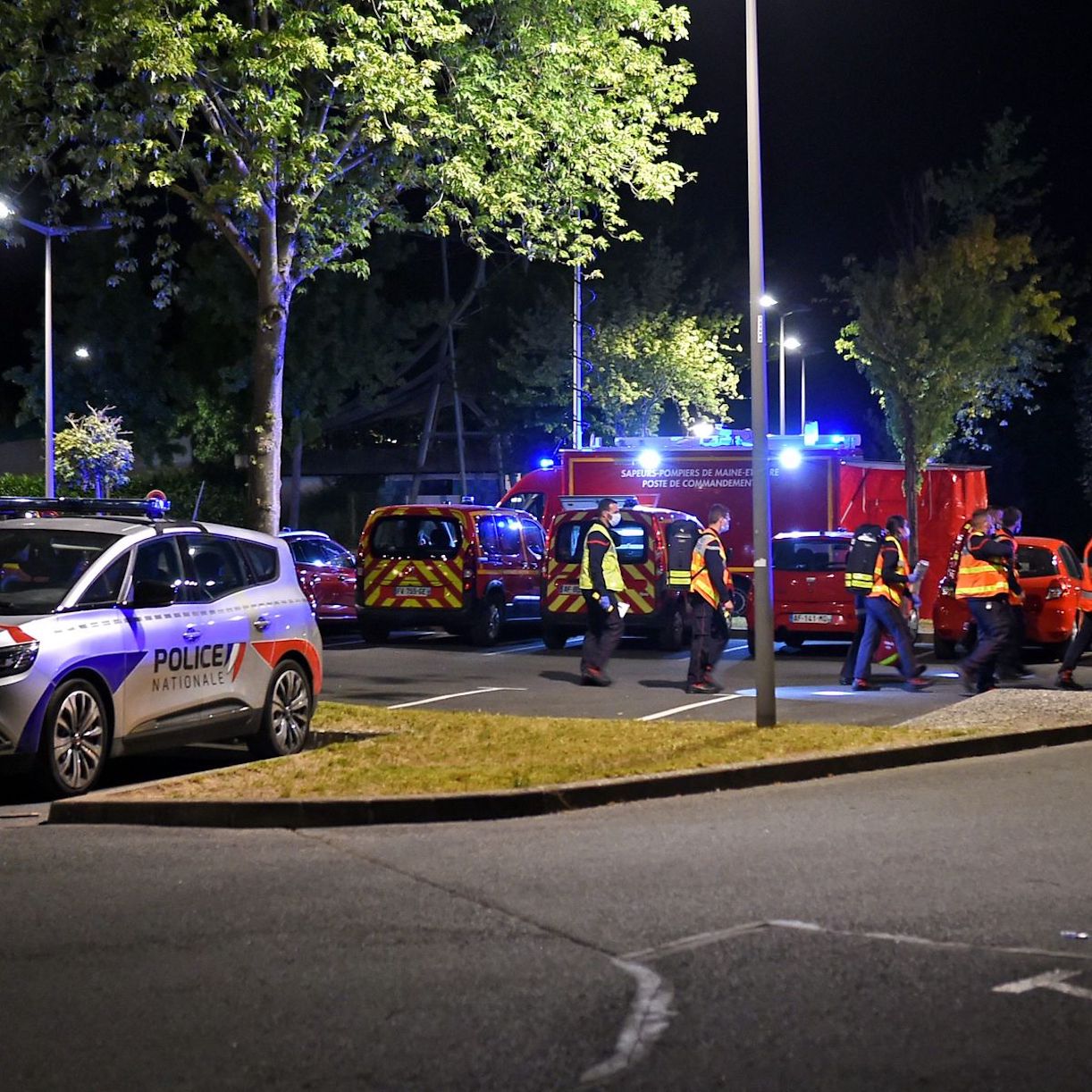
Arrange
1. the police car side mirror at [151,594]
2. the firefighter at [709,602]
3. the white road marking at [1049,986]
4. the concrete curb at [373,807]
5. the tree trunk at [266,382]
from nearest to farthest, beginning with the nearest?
the white road marking at [1049,986]
the concrete curb at [373,807]
the police car side mirror at [151,594]
the tree trunk at [266,382]
the firefighter at [709,602]

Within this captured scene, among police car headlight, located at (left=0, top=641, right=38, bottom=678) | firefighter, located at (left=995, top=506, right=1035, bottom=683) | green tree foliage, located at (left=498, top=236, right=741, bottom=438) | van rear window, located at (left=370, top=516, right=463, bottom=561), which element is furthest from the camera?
green tree foliage, located at (left=498, top=236, right=741, bottom=438)

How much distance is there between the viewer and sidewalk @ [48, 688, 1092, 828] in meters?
9.48

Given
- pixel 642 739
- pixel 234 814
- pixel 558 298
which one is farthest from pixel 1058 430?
pixel 234 814

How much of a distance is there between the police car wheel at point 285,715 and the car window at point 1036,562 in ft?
35.6

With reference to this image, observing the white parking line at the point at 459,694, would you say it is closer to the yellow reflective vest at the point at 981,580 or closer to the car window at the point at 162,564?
the car window at the point at 162,564

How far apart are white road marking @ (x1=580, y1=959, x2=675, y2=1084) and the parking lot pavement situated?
28.4 ft

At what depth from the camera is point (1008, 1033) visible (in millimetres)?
5195

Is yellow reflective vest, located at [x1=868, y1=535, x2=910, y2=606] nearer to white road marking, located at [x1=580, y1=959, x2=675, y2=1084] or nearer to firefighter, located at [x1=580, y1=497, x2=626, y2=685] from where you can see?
firefighter, located at [x1=580, y1=497, x2=626, y2=685]

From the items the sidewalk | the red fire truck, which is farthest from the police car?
the red fire truck

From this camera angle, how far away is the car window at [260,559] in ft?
40.1

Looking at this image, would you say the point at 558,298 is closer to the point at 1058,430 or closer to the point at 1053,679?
the point at 1058,430

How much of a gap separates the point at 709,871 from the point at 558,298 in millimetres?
43011

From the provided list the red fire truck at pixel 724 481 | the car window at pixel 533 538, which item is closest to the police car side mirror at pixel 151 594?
the car window at pixel 533 538

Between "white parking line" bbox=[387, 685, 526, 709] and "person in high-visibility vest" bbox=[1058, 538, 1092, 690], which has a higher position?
"person in high-visibility vest" bbox=[1058, 538, 1092, 690]
